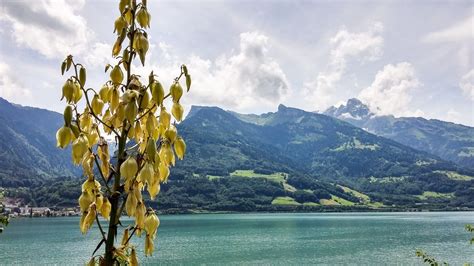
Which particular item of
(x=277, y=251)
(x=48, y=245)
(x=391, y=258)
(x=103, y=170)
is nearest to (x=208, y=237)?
(x=277, y=251)

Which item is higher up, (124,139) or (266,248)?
(124,139)

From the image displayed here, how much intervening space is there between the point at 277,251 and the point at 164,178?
80982 millimetres

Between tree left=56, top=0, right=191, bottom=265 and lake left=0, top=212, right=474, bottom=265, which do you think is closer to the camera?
tree left=56, top=0, right=191, bottom=265

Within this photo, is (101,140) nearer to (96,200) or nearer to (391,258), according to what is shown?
(96,200)

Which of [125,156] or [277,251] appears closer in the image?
[125,156]

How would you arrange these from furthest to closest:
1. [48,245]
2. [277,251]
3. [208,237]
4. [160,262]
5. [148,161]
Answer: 1. [208,237]
2. [48,245]
3. [277,251]
4. [160,262]
5. [148,161]

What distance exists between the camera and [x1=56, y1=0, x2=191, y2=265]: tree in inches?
99.8

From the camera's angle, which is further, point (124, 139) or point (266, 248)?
point (266, 248)

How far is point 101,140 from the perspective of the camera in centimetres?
294

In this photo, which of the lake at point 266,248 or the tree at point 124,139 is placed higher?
the tree at point 124,139

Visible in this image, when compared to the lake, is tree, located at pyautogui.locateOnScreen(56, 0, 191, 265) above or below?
above

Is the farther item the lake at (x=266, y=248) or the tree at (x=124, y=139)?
the lake at (x=266, y=248)

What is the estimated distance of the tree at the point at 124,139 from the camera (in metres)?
2.54

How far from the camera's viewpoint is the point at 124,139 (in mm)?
2676
